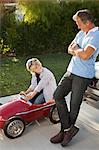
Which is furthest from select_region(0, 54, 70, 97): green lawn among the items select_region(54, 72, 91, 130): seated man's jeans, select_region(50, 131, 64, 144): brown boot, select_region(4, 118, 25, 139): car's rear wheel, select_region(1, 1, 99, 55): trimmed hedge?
select_region(54, 72, 91, 130): seated man's jeans

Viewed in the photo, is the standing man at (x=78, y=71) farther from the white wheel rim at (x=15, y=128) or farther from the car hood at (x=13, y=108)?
the car hood at (x=13, y=108)

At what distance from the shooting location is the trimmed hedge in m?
8.84

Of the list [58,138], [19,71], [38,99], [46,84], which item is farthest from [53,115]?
[19,71]

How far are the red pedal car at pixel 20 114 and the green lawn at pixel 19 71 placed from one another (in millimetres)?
1706

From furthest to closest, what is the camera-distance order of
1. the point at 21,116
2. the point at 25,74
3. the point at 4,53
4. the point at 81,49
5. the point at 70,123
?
the point at 4,53 < the point at 25,74 < the point at 21,116 < the point at 70,123 < the point at 81,49

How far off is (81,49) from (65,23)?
6143 mm

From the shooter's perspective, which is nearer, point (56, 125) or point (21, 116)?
point (21, 116)

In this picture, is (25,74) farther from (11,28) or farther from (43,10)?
(43,10)

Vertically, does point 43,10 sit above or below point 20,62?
above

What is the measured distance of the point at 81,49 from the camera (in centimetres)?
340

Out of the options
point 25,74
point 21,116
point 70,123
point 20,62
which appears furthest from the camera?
point 20,62

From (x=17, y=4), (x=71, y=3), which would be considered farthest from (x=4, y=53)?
(x=71, y=3)

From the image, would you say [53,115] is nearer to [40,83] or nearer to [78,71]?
[40,83]

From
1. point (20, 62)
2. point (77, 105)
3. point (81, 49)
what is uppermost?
point (81, 49)
